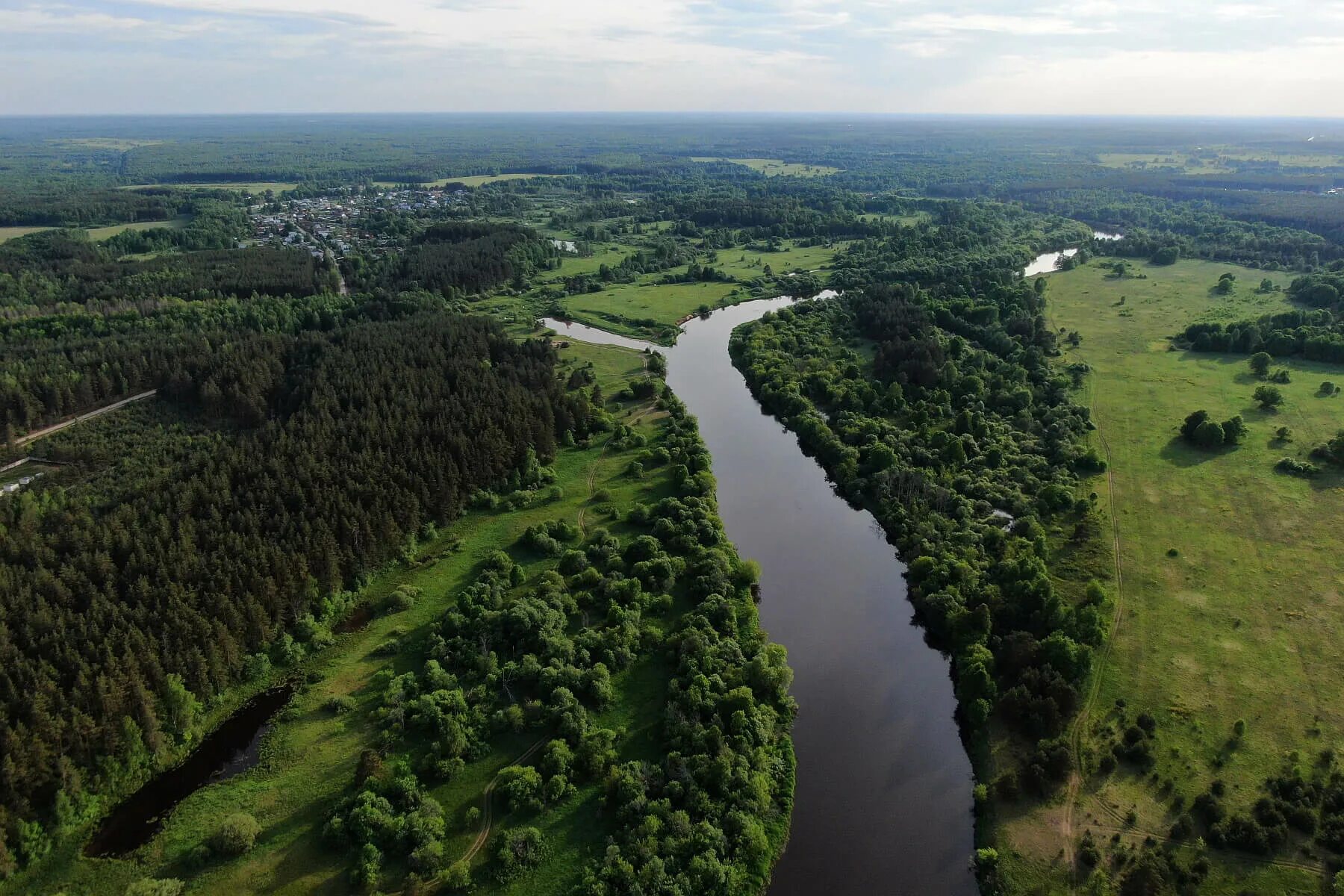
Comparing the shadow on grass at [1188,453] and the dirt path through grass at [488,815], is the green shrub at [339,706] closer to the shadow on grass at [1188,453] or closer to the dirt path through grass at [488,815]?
the dirt path through grass at [488,815]

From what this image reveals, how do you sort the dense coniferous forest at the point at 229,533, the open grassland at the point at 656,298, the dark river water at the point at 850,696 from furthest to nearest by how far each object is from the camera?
1. the open grassland at the point at 656,298
2. the dense coniferous forest at the point at 229,533
3. the dark river water at the point at 850,696

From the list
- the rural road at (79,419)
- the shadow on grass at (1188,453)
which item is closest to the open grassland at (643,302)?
the rural road at (79,419)

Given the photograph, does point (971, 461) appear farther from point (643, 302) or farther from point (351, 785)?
point (643, 302)

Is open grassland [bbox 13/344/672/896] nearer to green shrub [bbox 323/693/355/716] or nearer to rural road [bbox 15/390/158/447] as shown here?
green shrub [bbox 323/693/355/716]

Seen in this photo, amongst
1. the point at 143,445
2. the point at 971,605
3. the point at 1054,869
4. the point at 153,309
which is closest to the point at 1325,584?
the point at 971,605

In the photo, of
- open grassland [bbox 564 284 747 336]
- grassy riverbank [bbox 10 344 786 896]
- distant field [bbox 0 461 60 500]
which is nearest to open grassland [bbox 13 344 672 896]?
grassy riverbank [bbox 10 344 786 896]

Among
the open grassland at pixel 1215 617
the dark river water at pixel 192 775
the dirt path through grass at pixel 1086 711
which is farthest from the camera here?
the open grassland at pixel 1215 617
